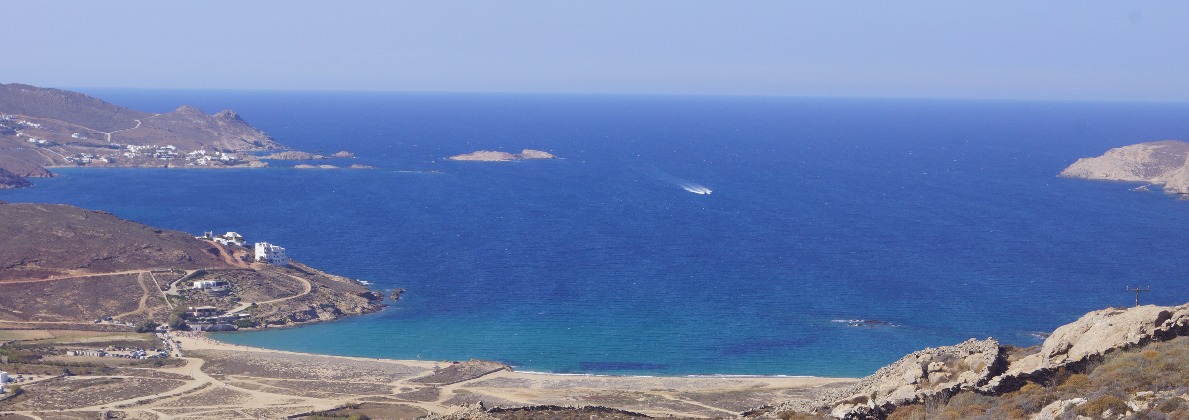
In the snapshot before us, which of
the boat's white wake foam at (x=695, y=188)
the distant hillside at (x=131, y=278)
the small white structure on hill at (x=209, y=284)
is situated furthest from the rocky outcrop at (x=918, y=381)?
the boat's white wake foam at (x=695, y=188)

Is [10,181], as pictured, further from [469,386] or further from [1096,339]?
[1096,339]

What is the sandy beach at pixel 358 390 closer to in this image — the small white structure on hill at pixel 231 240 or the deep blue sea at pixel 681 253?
the deep blue sea at pixel 681 253

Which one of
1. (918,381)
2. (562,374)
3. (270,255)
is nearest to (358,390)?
(562,374)

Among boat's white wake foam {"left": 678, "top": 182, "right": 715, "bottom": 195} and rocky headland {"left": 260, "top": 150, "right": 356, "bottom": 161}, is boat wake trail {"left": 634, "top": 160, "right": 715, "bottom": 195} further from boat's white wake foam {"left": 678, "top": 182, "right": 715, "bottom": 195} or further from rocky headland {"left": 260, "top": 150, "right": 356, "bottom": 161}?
rocky headland {"left": 260, "top": 150, "right": 356, "bottom": 161}

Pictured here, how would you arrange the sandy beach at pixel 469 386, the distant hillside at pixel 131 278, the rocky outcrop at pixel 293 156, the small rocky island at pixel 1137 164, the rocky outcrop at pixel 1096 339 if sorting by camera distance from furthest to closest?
the rocky outcrop at pixel 293 156
the small rocky island at pixel 1137 164
the distant hillside at pixel 131 278
the sandy beach at pixel 469 386
the rocky outcrop at pixel 1096 339

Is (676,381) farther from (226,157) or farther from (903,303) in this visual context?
(226,157)

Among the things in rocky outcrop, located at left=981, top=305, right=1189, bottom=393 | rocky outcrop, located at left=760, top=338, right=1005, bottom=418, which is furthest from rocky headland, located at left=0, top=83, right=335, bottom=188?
rocky outcrop, located at left=981, top=305, right=1189, bottom=393

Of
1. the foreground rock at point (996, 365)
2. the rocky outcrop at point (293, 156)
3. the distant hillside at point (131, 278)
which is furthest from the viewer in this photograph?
the rocky outcrop at point (293, 156)
